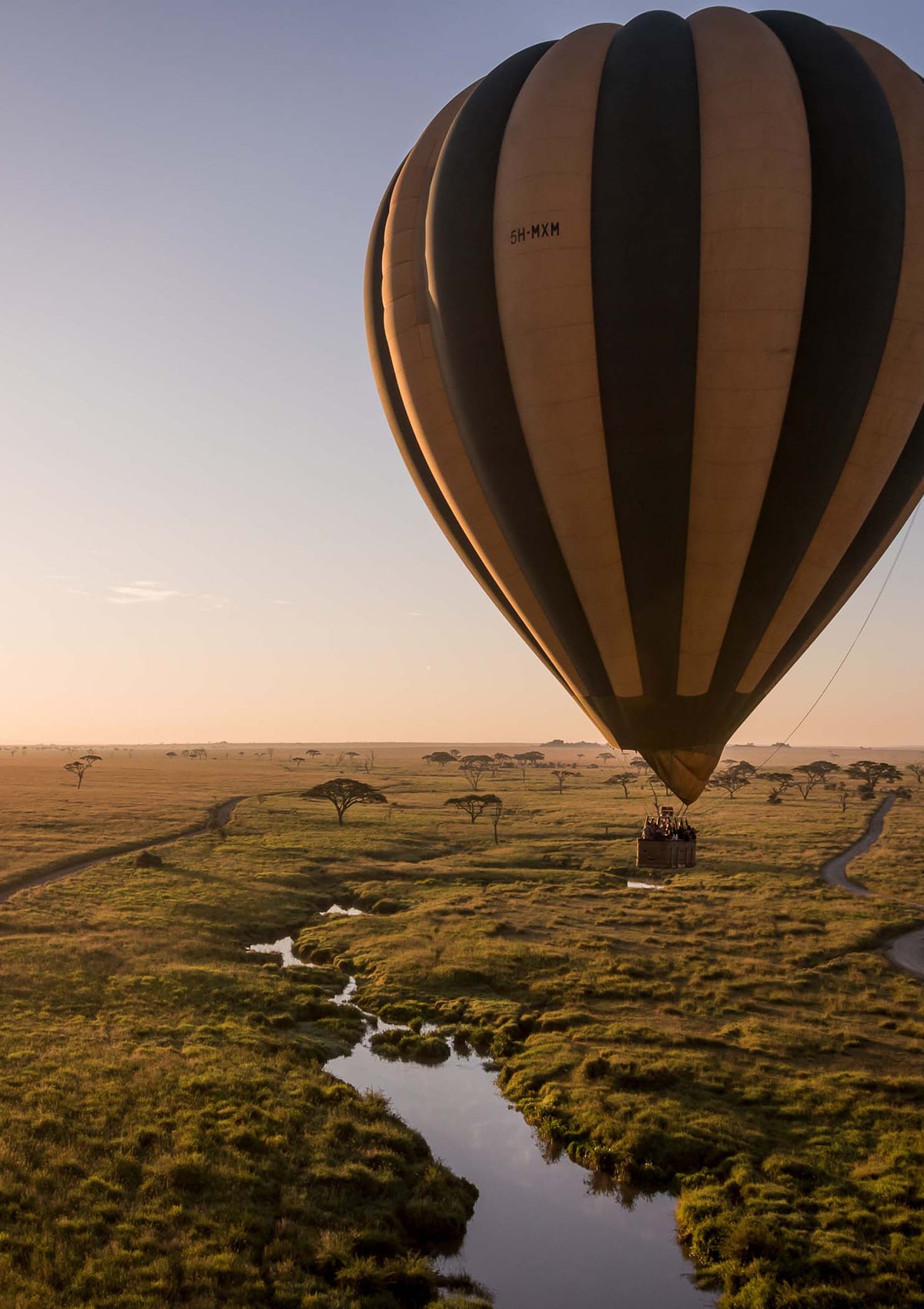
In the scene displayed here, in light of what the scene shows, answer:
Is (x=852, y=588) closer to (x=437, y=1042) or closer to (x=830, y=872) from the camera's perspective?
(x=437, y=1042)

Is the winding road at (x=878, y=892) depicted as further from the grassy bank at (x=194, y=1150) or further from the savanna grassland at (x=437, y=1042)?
the grassy bank at (x=194, y=1150)

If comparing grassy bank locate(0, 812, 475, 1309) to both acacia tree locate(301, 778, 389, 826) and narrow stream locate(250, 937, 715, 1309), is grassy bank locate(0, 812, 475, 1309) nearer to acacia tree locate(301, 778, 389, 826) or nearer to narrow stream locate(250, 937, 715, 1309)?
narrow stream locate(250, 937, 715, 1309)

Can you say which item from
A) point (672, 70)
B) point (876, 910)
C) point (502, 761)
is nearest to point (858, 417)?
point (672, 70)

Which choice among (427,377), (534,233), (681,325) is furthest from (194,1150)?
(534,233)

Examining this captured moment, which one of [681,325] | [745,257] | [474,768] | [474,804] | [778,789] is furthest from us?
[474,768]

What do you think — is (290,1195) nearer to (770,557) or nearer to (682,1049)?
(682,1049)

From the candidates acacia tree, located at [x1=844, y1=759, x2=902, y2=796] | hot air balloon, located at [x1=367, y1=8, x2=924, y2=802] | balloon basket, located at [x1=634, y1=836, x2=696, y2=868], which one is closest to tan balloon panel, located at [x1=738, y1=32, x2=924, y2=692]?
hot air balloon, located at [x1=367, y1=8, x2=924, y2=802]
